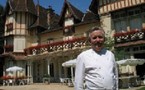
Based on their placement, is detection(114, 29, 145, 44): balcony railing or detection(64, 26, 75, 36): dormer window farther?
detection(64, 26, 75, 36): dormer window

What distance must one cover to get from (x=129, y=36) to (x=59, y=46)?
353 inches

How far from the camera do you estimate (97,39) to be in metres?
3.70

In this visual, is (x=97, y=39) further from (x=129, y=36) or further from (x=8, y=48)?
(x=8, y=48)

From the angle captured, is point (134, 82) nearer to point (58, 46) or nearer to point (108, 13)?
point (108, 13)

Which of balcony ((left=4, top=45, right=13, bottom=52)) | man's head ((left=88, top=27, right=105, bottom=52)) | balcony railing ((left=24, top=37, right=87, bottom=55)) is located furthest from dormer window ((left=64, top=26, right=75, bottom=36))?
man's head ((left=88, top=27, right=105, bottom=52))

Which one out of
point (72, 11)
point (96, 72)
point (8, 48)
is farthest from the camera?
point (8, 48)

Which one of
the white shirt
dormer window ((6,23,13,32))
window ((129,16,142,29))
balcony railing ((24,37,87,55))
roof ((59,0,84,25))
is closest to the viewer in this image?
the white shirt

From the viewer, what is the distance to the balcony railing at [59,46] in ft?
96.9

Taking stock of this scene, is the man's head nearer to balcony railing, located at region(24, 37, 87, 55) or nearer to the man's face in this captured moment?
the man's face

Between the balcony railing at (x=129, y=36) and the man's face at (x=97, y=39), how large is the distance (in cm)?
2173

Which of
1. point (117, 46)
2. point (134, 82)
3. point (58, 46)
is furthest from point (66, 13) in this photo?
point (134, 82)

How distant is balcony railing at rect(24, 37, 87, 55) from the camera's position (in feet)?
96.9

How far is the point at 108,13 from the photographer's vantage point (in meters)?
28.3

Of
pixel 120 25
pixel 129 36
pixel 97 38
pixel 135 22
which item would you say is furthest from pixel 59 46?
pixel 97 38
